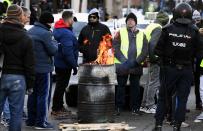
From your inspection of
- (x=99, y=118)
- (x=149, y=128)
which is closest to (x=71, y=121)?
(x=99, y=118)

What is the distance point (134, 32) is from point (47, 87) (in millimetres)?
2182

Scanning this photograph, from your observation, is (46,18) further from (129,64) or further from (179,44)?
(179,44)

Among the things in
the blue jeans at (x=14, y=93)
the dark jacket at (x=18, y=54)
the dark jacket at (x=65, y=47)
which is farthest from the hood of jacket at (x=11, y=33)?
the dark jacket at (x=65, y=47)

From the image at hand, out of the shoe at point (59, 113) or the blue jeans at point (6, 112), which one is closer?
the blue jeans at point (6, 112)

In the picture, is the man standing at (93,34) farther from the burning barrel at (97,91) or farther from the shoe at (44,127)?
the shoe at (44,127)

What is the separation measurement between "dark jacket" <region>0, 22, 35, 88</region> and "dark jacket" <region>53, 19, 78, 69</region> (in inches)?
105

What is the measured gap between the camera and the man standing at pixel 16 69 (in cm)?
746

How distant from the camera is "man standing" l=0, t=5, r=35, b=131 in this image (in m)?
7.46

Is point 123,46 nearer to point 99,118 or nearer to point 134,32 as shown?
point 134,32

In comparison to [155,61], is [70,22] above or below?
above

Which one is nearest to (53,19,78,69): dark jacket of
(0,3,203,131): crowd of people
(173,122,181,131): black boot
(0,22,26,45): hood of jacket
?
(0,3,203,131): crowd of people

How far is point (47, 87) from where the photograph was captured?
9.21m

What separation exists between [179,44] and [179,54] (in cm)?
15

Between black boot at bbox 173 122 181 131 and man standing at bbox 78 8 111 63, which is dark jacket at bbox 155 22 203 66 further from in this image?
man standing at bbox 78 8 111 63
